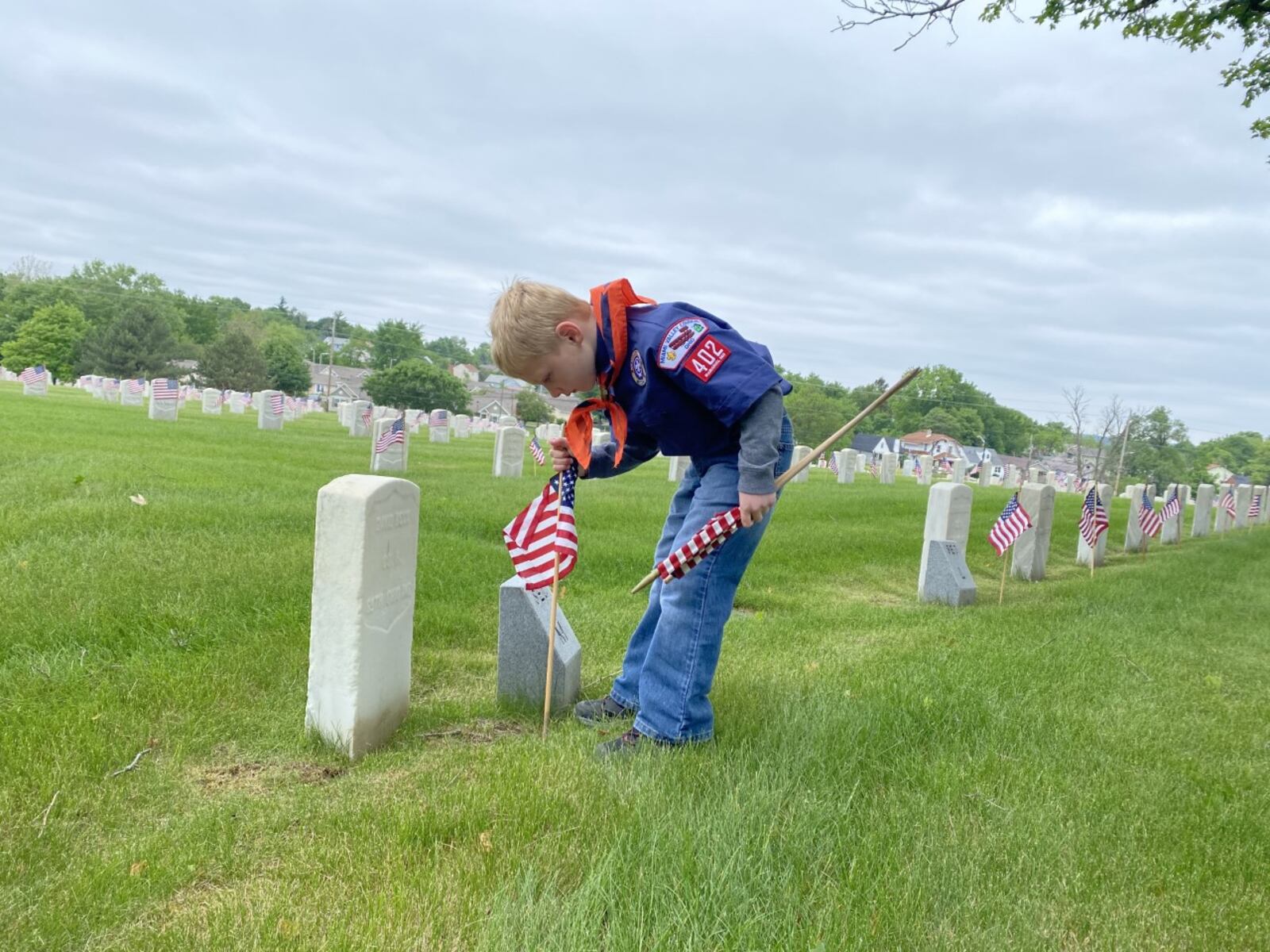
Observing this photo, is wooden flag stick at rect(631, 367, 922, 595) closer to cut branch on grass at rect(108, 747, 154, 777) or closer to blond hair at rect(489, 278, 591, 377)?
blond hair at rect(489, 278, 591, 377)

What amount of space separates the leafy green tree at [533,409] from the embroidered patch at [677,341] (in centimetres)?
6636

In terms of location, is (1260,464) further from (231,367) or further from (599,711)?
(599,711)

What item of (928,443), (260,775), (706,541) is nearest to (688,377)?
(706,541)

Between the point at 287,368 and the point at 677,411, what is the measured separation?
7876 cm

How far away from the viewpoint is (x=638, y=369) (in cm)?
Answer: 308

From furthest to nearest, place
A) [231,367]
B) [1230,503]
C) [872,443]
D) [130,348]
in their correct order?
[872,443]
[231,367]
[130,348]
[1230,503]

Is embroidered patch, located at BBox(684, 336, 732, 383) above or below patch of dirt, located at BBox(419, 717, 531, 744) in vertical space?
above

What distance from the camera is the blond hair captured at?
9.86 ft

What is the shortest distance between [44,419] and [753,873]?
1784cm

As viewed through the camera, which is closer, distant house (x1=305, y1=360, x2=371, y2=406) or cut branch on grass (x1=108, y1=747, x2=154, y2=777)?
cut branch on grass (x1=108, y1=747, x2=154, y2=777)

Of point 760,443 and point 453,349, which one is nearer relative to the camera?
point 760,443

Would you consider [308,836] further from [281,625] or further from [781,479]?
[281,625]

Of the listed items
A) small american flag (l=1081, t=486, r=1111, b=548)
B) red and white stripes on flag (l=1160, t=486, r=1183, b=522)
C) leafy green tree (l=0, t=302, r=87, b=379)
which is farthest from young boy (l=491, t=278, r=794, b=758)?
leafy green tree (l=0, t=302, r=87, b=379)

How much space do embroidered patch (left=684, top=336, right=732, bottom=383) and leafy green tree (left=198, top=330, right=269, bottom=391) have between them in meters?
66.7
